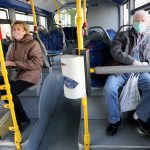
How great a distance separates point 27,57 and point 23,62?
0.14 metres

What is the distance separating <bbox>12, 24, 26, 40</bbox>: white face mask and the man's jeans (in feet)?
3.96

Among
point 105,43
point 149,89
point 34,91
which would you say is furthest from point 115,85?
point 34,91

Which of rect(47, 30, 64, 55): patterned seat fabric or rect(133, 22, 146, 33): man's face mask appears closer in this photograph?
rect(133, 22, 146, 33): man's face mask

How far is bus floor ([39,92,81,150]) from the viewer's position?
99.3 inches

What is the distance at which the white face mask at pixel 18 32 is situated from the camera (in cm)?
247

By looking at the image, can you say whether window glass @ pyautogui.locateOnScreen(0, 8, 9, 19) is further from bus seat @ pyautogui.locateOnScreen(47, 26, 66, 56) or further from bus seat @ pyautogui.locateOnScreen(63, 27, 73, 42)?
bus seat @ pyautogui.locateOnScreen(63, 27, 73, 42)

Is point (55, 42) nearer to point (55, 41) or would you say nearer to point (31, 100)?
point (55, 41)

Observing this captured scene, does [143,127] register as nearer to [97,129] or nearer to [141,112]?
[141,112]

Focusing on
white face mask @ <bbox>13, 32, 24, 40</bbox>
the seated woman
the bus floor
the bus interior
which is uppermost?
white face mask @ <bbox>13, 32, 24, 40</bbox>

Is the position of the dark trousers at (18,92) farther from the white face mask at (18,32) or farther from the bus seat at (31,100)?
the white face mask at (18,32)

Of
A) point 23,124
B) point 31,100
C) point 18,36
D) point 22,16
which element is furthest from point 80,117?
point 22,16

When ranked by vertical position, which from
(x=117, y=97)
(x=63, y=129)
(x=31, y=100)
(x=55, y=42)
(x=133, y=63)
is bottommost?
(x=63, y=129)

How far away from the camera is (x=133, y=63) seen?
7.59ft

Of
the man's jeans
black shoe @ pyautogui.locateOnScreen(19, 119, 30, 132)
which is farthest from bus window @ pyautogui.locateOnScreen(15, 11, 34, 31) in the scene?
the man's jeans
